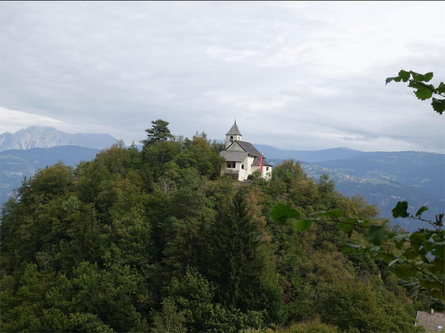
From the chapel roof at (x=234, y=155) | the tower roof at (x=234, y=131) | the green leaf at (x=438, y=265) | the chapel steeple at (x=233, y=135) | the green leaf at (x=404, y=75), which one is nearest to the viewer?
the green leaf at (x=438, y=265)

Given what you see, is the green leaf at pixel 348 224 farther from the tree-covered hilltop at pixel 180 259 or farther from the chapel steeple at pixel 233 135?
the chapel steeple at pixel 233 135

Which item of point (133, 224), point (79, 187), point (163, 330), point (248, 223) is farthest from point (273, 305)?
point (79, 187)

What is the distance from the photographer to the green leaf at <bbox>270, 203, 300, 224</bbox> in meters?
2.58

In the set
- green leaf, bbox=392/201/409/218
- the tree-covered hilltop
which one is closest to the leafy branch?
green leaf, bbox=392/201/409/218

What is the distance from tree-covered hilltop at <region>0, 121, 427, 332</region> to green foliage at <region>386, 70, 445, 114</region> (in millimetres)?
18595

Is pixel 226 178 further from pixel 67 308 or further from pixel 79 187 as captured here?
pixel 67 308

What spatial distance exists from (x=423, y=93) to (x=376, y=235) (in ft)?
5.64

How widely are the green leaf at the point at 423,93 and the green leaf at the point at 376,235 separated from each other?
5.29 ft

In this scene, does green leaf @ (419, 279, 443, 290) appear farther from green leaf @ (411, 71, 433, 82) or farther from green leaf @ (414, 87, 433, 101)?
green leaf @ (411, 71, 433, 82)

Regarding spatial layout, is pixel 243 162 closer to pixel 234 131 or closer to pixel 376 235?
pixel 234 131

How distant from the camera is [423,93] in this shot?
11.3 ft

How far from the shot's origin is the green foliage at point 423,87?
3252mm

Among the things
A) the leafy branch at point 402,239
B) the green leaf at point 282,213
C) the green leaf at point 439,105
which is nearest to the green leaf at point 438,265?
the leafy branch at point 402,239

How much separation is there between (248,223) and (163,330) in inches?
473
